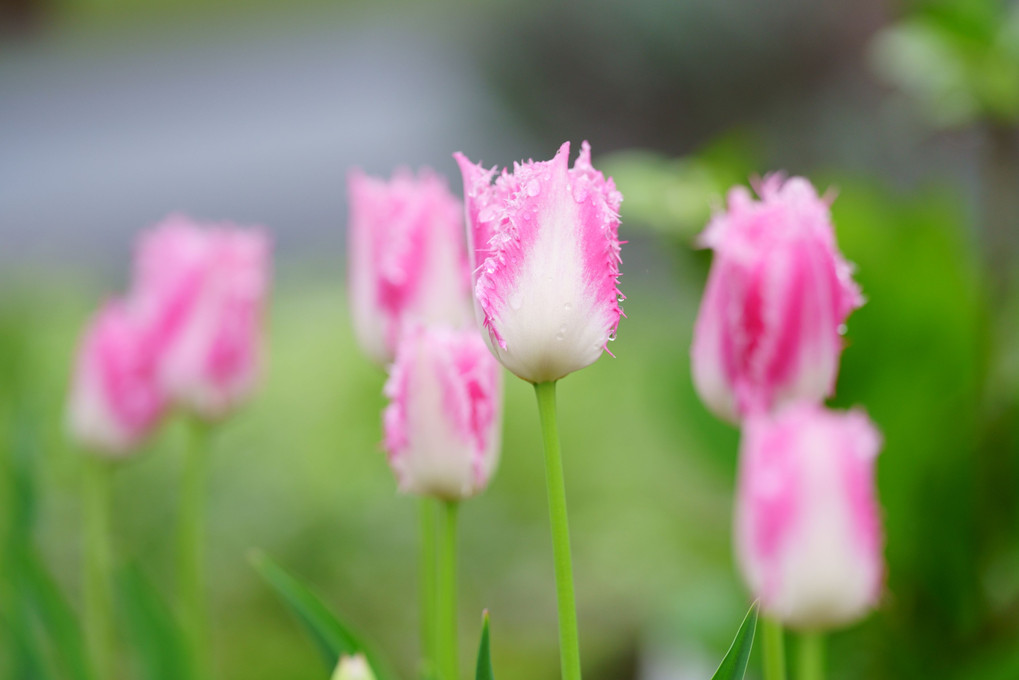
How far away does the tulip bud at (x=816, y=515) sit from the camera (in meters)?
0.36

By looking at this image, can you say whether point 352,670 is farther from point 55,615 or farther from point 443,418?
point 55,615

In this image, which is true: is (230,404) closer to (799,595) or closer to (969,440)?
(799,595)

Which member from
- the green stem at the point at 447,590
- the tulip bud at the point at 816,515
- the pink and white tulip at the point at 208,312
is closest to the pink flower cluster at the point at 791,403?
the tulip bud at the point at 816,515

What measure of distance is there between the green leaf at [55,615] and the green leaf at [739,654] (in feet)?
1.17

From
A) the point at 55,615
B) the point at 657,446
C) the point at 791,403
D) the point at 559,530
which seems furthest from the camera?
the point at 657,446

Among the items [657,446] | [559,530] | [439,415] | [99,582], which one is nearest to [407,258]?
[439,415]

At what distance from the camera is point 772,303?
38 cm

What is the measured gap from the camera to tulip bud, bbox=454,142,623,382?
0.29 m

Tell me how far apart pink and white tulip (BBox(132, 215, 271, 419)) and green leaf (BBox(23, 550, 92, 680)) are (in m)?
0.11

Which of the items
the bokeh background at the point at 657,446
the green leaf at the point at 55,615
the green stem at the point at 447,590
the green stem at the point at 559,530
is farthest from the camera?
the bokeh background at the point at 657,446

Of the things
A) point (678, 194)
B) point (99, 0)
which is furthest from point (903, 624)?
point (99, 0)

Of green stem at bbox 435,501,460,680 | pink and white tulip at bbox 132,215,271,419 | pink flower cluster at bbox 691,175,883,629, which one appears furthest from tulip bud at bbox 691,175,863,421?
pink and white tulip at bbox 132,215,271,419

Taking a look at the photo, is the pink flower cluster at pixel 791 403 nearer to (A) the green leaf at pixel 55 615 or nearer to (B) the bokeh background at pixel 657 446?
(B) the bokeh background at pixel 657 446

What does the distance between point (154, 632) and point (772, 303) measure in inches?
14.7
